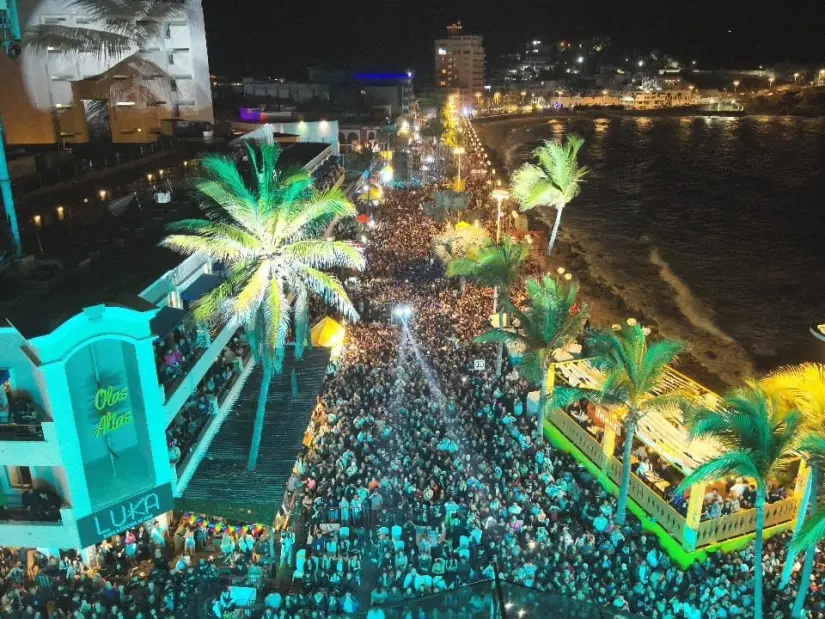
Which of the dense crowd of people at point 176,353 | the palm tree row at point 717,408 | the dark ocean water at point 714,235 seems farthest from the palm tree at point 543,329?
the dark ocean water at point 714,235

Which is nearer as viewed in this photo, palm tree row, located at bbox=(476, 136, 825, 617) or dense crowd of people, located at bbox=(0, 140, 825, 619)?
palm tree row, located at bbox=(476, 136, 825, 617)

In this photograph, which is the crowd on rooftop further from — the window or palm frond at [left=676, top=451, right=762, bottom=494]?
palm frond at [left=676, top=451, right=762, bottom=494]

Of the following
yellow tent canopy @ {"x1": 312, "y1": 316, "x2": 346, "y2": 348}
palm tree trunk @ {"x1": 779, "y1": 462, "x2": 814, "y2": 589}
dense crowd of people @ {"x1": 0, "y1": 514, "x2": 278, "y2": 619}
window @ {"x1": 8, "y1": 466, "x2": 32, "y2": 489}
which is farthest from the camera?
yellow tent canopy @ {"x1": 312, "y1": 316, "x2": 346, "y2": 348}

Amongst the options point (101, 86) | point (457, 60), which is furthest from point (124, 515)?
point (457, 60)

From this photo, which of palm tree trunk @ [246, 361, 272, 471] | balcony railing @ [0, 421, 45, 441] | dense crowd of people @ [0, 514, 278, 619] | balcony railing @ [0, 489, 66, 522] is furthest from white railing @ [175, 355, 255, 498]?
balcony railing @ [0, 421, 45, 441]

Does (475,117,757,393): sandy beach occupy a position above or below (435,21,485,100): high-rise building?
below

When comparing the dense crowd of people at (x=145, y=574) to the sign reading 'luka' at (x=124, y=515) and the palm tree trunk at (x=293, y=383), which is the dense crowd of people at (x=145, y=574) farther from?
the palm tree trunk at (x=293, y=383)

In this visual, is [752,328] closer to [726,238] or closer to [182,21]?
[726,238]

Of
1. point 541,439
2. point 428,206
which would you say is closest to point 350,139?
point 428,206
